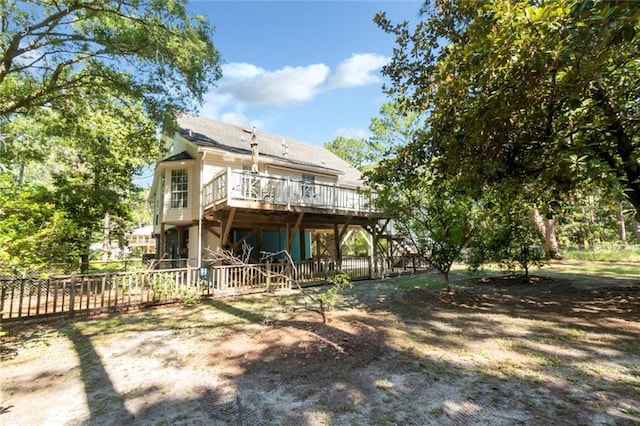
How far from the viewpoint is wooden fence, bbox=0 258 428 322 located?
23.3ft

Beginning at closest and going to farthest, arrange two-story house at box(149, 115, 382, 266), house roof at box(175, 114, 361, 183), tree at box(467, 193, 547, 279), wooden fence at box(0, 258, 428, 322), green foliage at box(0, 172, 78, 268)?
green foliage at box(0, 172, 78, 268), wooden fence at box(0, 258, 428, 322), tree at box(467, 193, 547, 279), two-story house at box(149, 115, 382, 266), house roof at box(175, 114, 361, 183)

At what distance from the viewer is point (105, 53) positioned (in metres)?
9.41

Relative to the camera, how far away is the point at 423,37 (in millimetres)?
8414

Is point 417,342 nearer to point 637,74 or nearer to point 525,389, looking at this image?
point 525,389

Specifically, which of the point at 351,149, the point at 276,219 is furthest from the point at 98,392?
the point at 351,149

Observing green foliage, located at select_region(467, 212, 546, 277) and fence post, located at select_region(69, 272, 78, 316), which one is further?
green foliage, located at select_region(467, 212, 546, 277)

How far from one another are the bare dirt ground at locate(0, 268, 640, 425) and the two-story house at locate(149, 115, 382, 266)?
493 centimetres

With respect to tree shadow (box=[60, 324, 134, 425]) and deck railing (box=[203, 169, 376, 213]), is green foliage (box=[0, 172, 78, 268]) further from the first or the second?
deck railing (box=[203, 169, 376, 213])

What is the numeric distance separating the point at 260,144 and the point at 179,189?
4.74 m

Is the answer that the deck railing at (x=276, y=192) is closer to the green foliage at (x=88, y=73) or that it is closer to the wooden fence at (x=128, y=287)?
the wooden fence at (x=128, y=287)

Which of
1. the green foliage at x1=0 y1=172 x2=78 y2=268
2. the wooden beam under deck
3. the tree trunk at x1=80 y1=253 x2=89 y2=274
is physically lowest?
the tree trunk at x1=80 y1=253 x2=89 y2=274

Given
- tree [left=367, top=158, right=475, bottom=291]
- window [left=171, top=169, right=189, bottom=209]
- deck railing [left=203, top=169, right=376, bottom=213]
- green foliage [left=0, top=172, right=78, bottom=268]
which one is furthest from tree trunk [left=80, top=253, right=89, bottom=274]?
tree [left=367, top=158, right=475, bottom=291]

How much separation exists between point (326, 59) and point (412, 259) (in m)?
11.1

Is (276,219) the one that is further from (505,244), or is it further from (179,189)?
(505,244)
